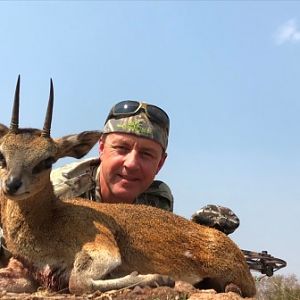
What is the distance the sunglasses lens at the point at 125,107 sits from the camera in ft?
32.1

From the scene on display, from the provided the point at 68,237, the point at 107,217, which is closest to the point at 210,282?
the point at 107,217

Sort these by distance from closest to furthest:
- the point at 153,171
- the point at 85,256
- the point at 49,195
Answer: the point at 85,256 → the point at 49,195 → the point at 153,171

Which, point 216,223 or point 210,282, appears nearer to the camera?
point 210,282

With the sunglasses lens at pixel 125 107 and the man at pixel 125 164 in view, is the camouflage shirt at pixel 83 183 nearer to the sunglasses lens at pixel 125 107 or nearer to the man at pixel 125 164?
the man at pixel 125 164

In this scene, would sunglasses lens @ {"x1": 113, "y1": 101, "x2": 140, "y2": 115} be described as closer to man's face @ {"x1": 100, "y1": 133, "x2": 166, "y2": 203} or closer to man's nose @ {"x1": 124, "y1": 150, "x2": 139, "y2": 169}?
man's face @ {"x1": 100, "y1": 133, "x2": 166, "y2": 203}

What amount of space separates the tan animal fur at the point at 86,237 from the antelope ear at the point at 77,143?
13mm

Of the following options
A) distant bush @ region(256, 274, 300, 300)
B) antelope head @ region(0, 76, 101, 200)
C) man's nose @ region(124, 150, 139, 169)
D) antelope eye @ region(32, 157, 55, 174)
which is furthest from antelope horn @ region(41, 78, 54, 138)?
distant bush @ region(256, 274, 300, 300)

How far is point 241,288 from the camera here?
8172 millimetres

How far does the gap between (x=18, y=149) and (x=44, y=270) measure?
139 cm

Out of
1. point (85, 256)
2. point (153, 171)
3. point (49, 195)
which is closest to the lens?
point (85, 256)

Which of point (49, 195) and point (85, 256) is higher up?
point (49, 195)

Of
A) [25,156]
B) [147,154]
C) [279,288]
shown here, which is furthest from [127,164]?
[279,288]

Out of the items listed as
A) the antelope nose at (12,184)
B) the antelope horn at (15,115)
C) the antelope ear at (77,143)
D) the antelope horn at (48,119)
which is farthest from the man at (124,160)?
the antelope nose at (12,184)

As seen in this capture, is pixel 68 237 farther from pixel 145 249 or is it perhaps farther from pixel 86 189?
pixel 86 189
